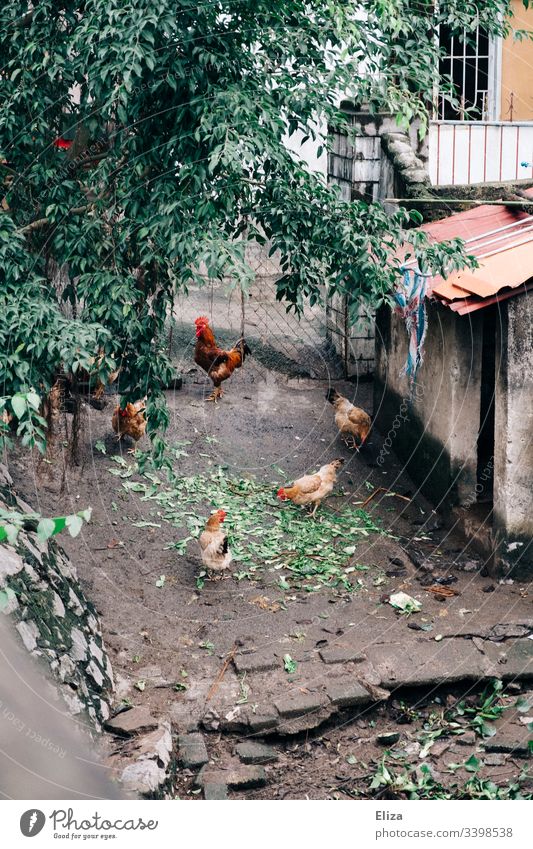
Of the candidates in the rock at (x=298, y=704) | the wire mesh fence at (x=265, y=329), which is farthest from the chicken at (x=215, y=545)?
the wire mesh fence at (x=265, y=329)

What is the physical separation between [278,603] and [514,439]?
2215mm

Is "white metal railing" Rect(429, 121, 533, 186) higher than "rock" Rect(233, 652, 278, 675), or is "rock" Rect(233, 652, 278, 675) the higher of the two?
"white metal railing" Rect(429, 121, 533, 186)

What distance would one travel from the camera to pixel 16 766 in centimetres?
547

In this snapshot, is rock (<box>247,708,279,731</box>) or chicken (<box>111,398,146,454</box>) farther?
chicken (<box>111,398,146,454</box>)

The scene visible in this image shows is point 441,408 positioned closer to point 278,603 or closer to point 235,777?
point 278,603

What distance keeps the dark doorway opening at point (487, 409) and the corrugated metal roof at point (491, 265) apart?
622 millimetres

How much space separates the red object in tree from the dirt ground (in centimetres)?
272

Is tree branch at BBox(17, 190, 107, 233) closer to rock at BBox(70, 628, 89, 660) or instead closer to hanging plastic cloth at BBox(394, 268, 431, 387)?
hanging plastic cloth at BBox(394, 268, 431, 387)

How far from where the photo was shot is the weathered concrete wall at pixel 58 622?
6172mm

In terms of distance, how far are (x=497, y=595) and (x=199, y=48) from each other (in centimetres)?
455

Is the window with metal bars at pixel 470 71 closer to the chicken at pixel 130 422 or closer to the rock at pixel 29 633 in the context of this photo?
the chicken at pixel 130 422

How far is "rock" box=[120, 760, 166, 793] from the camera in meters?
5.66

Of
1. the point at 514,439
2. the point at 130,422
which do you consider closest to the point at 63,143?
the point at 130,422

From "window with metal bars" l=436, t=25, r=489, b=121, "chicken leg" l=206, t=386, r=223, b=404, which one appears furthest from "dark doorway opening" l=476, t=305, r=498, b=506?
"window with metal bars" l=436, t=25, r=489, b=121
